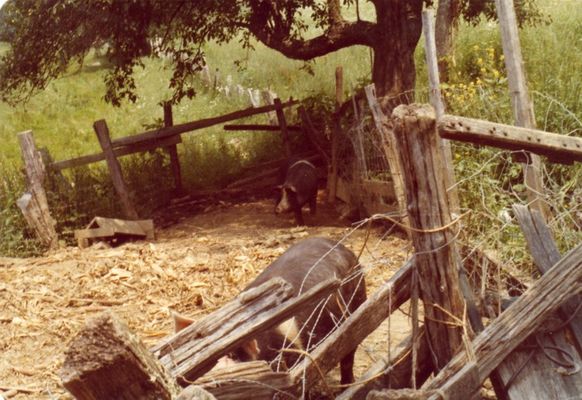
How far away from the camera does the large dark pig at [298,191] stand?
11.9 metres

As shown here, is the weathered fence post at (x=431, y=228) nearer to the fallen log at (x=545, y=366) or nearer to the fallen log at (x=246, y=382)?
the fallen log at (x=545, y=366)

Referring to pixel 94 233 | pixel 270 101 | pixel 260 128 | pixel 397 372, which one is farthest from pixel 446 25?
pixel 397 372

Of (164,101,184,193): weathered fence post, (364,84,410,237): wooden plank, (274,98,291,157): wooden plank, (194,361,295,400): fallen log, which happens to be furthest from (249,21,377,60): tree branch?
(194,361,295,400): fallen log

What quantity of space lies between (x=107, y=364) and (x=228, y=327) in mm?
1010

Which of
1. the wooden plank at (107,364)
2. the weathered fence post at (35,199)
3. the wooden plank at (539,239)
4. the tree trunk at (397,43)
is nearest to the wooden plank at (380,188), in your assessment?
the tree trunk at (397,43)

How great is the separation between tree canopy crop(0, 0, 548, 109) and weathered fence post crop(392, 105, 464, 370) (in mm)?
7811

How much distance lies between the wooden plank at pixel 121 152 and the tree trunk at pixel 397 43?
12.3 feet

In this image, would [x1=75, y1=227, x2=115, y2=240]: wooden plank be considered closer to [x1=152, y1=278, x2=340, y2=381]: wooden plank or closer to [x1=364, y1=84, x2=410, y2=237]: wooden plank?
[x1=364, y1=84, x2=410, y2=237]: wooden plank

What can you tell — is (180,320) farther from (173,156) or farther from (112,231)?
(173,156)

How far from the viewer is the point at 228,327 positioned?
3.57 m

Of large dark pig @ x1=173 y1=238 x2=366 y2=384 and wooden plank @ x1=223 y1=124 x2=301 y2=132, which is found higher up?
wooden plank @ x1=223 y1=124 x2=301 y2=132

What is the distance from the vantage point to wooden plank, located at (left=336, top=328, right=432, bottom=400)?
155 inches

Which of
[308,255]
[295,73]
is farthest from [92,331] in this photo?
[295,73]

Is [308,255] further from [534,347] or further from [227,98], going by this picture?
[227,98]
